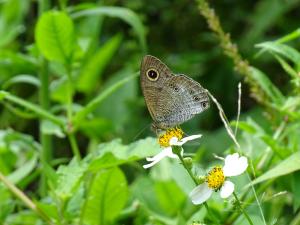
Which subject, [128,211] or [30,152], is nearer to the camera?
[128,211]

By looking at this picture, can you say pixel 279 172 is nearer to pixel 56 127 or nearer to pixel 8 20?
pixel 56 127

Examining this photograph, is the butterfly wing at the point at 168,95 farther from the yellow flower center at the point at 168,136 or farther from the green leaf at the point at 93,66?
the green leaf at the point at 93,66

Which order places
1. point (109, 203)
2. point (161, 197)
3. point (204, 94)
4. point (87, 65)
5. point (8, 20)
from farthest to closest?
point (8, 20) < point (87, 65) < point (161, 197) < point (109, 203) < point (204, 94)

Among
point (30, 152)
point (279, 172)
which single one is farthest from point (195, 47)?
point (279, 172)

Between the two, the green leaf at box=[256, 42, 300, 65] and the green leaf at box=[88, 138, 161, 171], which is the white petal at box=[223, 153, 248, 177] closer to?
the green leaf at box=[88, 138, 161, 171]

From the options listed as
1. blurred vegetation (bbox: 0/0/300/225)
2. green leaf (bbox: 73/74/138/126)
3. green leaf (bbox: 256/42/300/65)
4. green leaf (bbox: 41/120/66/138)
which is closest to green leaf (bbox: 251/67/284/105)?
blurred vegetation (bbox: 0/0/300/225)

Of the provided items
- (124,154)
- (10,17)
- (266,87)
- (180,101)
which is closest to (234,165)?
(180,101)
